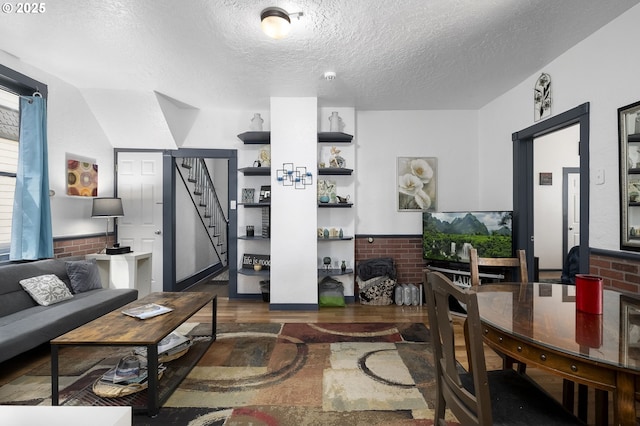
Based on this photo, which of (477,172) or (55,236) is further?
(477,172)

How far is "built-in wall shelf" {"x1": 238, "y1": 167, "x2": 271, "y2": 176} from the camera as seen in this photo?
4.12m

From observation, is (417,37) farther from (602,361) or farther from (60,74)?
(60,74)

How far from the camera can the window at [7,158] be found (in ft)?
9.73

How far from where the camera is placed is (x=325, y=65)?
3029mm

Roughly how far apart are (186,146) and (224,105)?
0.84 metres

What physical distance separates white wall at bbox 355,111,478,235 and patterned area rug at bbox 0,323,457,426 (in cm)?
179

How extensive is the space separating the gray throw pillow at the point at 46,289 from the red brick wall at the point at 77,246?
0.67 meters

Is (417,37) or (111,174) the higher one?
(417,37)

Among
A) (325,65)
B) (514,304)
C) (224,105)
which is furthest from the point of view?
(224,105)

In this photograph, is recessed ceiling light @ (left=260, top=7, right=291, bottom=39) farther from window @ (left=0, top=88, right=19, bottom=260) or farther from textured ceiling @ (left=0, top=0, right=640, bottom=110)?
window @ (left=0, top=88, right=19, bottom=260)

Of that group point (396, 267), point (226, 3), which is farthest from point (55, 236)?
point (396, 267)

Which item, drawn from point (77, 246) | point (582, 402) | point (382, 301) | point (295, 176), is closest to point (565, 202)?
point (382, 301)

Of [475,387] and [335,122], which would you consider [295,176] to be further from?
[475,387]

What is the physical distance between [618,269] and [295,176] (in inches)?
124
